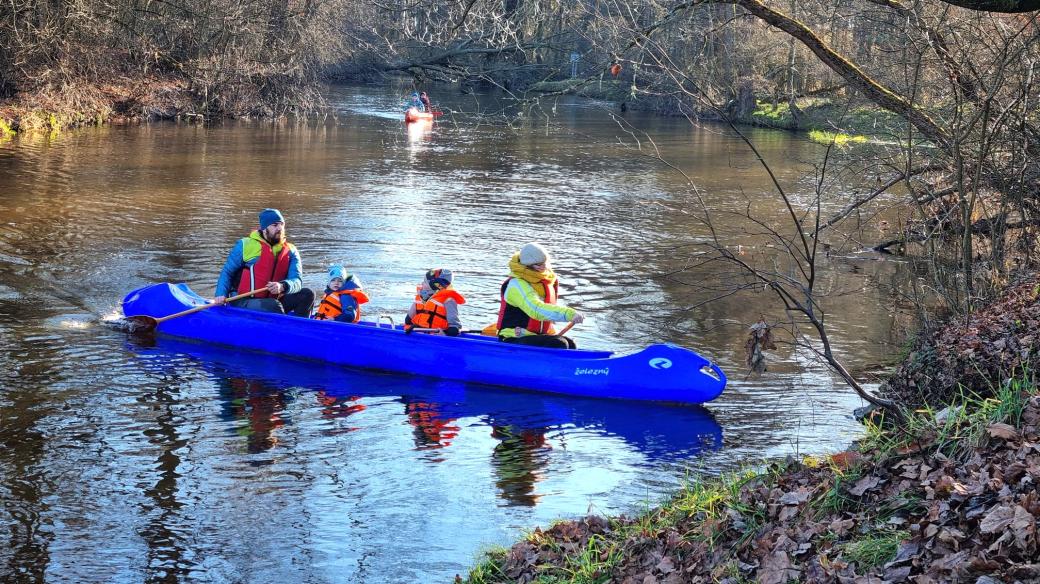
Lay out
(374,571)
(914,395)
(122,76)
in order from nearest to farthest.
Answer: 1. (374,571)
2. (914,395)
3. (122,76)

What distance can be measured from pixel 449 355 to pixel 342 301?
1.52 m

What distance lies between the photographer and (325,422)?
9203mm

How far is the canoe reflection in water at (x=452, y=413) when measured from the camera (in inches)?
338

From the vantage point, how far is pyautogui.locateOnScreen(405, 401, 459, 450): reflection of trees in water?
877cm

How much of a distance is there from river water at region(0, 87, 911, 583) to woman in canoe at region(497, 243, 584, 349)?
22.1 inches

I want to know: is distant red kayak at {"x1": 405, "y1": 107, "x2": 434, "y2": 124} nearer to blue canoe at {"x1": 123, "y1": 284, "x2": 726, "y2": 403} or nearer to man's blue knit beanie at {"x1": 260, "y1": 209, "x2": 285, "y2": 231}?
blue canoe at {"x1": 123, "y1": 284, "x2": 726, "y2": 403}

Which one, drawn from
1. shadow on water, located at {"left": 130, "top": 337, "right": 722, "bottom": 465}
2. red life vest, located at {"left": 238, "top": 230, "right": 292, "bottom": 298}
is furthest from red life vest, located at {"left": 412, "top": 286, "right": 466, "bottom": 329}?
red life vest, located at {"left": 238, "top": 230, "right": 292, "bottom": 298}

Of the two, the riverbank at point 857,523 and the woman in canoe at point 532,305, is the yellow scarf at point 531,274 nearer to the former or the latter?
the woman in canoe at point 532,305

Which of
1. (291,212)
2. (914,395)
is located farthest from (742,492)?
(291,212)

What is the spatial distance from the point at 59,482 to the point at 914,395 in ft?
20.4

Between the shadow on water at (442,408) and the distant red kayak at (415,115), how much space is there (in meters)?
24.7

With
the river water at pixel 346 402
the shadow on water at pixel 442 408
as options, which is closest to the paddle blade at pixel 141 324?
the river water at pixel 346 402

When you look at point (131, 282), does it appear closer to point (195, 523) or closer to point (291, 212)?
point (291, 212)

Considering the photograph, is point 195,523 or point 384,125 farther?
point 384,125
